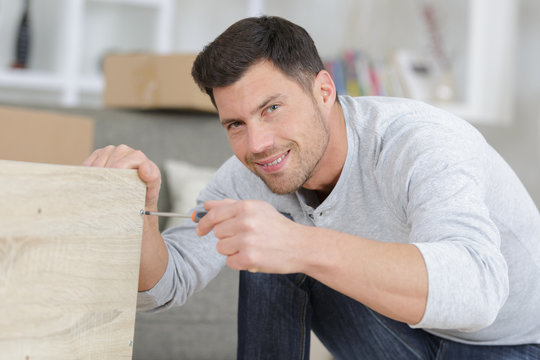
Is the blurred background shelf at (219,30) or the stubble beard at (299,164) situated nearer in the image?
the stubble beard at (299,164)

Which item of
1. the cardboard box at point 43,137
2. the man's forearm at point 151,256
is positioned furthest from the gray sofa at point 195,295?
the man's forearm at point 151,256

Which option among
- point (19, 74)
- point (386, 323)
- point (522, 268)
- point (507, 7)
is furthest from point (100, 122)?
point (507, 7)

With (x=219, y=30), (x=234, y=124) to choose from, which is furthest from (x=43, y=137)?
(x=219, y=30)

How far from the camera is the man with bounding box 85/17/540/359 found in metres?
0.77

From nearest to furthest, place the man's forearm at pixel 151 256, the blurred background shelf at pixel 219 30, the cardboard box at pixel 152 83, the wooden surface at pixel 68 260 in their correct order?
1. the wooden surface at pixel 68 260
2. the man's forearm at pixel 151 256
3. the cardboard box at pixel 152 83
4. the blurred background shelf at pixel 219 30

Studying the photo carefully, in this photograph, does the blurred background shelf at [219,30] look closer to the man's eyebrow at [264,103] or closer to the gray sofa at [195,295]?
the gray sofa at [195,295]

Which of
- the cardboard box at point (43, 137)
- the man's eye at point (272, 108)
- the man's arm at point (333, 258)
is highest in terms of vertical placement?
the man's eye at point (272, 108)

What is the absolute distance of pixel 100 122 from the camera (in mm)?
2082

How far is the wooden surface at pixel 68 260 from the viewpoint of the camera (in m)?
0.73

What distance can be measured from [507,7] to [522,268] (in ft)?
5.68

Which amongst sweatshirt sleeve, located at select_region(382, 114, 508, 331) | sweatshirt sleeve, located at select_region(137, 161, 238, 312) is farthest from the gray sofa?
sweatshirt sleeve, located at select_region(382, 114, 508, 331)

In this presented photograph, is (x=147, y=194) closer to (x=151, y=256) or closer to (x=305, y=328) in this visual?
(x=151, y=256)

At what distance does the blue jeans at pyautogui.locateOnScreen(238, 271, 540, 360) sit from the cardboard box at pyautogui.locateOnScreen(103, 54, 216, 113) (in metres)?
1.03

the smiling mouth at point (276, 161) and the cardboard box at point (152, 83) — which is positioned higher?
the smiling mouth at point (276, 161)
